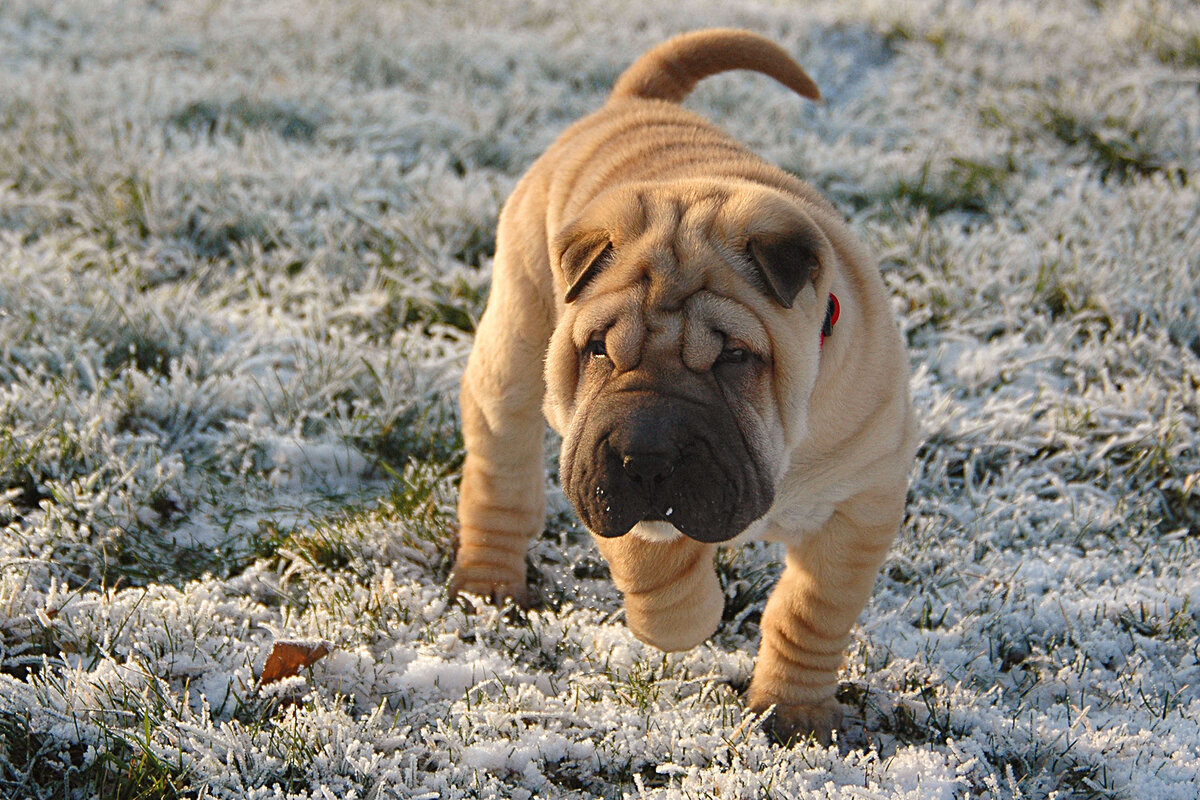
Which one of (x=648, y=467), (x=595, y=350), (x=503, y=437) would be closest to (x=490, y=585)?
(x=503, y=437)

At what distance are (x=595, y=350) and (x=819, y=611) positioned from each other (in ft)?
2.99

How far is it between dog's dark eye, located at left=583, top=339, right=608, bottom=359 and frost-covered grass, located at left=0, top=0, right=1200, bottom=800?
0.94m

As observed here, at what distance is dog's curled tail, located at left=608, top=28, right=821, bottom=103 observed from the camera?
3.26 meters

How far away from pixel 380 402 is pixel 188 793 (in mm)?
1794

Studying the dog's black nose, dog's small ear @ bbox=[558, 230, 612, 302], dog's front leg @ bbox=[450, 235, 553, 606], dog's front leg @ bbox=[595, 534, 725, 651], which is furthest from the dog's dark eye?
dog's front leg @ bbox=[450, 235, 553, 606]

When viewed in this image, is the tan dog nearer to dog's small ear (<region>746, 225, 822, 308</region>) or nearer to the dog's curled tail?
dog's small ear (<region>746, 225, 822, 308</region>)

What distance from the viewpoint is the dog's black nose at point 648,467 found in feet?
6.36

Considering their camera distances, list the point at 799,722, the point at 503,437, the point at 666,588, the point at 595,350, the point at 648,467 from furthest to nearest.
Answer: the point at 503,437 < the point at 799,722 < the point at 666,588 < the point at 595,350 < the point at 648,467

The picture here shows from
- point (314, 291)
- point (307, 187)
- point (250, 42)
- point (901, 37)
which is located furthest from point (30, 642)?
point (901, 37)

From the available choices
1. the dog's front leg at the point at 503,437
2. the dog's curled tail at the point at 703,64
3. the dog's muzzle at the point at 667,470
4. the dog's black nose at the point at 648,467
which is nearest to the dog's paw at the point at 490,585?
the dog's front leg at the point at 503,437

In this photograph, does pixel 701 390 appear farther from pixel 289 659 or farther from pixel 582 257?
pixel 289 659

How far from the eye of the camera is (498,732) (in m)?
2.46

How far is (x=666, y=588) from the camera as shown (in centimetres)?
245

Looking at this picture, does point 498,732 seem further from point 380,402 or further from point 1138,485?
point 1138,485
